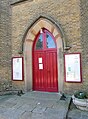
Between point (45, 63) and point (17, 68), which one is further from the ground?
point (45, 63)

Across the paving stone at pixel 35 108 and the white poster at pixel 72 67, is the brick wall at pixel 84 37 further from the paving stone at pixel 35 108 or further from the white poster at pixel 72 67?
the paving stone at pixel 35 108

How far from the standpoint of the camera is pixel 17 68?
8.16 metres

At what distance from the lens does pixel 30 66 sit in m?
8.14

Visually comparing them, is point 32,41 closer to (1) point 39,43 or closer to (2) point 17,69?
(1) point 39,43

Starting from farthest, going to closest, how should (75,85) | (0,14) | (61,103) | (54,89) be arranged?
(0,14) < (54,89) < (75,85) < (61,103)

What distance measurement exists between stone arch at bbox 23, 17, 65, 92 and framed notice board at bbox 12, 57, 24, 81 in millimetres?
265

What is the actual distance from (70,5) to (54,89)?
405 cm

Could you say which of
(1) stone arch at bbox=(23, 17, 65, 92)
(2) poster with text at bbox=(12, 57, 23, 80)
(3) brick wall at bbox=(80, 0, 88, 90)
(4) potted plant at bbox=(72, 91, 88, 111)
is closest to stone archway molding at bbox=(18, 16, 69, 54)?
(1) stone arch at bbox=(23, 17, 65, 92)

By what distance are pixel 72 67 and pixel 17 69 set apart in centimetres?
296

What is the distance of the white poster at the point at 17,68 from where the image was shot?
807cm

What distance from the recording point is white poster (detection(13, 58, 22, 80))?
8070mm

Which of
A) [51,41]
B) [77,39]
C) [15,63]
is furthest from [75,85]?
[15,63]

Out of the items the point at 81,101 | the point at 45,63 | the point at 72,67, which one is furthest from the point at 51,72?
the point at 81,101

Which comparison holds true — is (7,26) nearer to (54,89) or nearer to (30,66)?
(30,66)
